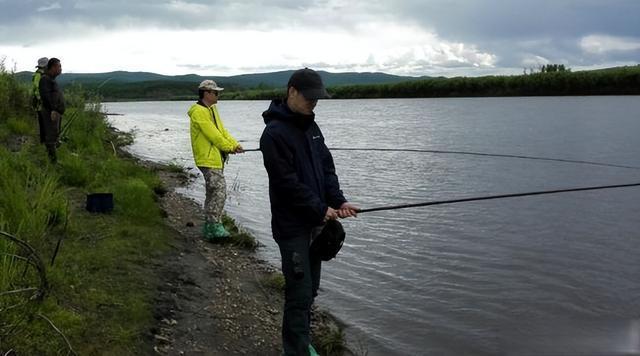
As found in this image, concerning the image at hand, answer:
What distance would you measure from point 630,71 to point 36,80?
55738mm

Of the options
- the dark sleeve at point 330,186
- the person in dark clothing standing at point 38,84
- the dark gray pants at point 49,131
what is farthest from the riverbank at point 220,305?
the person in dark clothing standing at point 38,84

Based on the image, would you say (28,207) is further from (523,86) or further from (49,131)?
(523,86)

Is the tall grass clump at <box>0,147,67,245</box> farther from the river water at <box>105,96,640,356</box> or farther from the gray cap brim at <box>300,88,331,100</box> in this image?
the river water at <box>105,96,640,356</box>

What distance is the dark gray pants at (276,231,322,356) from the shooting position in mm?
4668

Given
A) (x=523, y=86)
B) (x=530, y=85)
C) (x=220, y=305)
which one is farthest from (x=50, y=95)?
(x=523, y=86)

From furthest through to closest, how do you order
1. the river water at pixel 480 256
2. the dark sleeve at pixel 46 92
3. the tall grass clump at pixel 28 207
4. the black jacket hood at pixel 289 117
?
the dark sleeve at pixel 46 92
the river water at pixel 480 256
the tall grass clump at pixel 28 207
the black jacket hood at pixel 289 117

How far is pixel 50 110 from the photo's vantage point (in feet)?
36.3

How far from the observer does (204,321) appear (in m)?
5.74

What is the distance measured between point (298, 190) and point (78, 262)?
270 cm

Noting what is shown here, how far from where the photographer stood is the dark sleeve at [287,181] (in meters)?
4.52

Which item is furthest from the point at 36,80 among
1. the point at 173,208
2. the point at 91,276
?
the point at 91,276

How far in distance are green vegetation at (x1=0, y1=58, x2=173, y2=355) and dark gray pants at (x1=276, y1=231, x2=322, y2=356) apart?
3.64 feet

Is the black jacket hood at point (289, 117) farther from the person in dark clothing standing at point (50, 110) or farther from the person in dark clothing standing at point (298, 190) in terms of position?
the person in dark clothing standing at point (50, 110)

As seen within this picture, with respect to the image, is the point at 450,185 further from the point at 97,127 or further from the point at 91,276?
the point at 91,276
